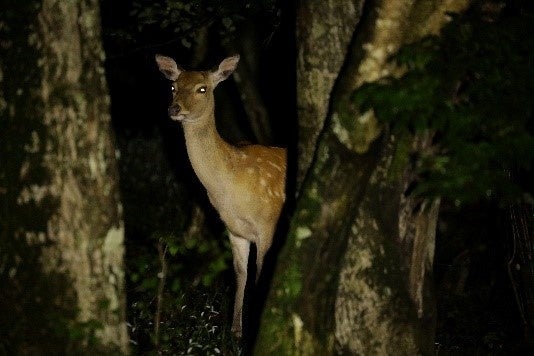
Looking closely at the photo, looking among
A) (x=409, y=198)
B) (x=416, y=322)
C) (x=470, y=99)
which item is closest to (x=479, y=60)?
(x=470, y=99)

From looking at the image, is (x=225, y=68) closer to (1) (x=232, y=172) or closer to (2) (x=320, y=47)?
(1) (x=232, y=172)

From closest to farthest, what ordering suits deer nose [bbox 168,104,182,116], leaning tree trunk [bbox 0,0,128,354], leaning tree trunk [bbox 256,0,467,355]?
leaning tree trunk [bbox 0,0,128,354], leaning tree trunk [bbox 256,0,467,355], deer nose [bbox 168,104,182,116]

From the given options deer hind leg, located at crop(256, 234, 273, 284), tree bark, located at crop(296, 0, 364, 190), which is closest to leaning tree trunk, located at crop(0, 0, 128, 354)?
tree bark, located at crop(296, 0, 364, 190)

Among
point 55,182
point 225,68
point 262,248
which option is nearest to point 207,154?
point 262,248

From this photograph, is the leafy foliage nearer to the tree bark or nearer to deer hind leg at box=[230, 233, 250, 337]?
the tree bark

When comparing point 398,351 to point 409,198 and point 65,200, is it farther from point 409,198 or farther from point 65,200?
point 65,200

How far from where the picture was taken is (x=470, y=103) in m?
4.60

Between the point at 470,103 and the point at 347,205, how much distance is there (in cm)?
75

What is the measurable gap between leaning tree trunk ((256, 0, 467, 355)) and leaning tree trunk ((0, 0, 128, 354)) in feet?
2.76

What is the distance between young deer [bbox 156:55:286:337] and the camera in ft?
23.5

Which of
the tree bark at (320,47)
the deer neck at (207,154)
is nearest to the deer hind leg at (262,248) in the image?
the deer neck at (207,154)

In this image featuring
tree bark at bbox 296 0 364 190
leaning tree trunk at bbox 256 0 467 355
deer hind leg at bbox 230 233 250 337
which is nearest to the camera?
leaning tree trunk at bbox 256 0 467 355

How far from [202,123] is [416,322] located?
8.27 feet

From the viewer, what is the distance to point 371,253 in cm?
516
